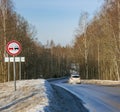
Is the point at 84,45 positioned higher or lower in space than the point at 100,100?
higher

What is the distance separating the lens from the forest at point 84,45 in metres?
62.0

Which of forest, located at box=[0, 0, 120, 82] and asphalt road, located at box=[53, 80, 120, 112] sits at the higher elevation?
forest, located at box=[0, 0, 120, 82]

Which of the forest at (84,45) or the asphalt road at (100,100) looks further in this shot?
the forest at (84,45)

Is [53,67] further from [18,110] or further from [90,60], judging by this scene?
[18,110]

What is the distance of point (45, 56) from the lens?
4624 inches

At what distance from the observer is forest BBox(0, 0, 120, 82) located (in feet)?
203

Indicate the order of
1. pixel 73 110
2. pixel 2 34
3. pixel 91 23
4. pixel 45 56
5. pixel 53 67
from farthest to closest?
pixel 53 67
pixel 45 56
pixel 91 23
pixel 2 34
pixel 73 110

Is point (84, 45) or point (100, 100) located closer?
point (100, 100)

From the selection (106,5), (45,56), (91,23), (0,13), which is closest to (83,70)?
(91,23)

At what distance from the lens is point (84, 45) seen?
3703 inches

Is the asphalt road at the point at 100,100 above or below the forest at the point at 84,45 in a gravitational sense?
below

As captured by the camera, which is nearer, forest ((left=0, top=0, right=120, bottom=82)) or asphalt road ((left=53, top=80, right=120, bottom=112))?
asphalt road ((left=53, top=80, right=120, bottom=112))

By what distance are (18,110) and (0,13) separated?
47.3m

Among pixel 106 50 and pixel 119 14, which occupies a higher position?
pixel 119 14
